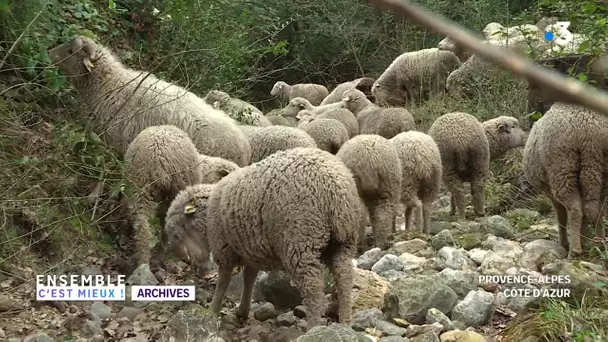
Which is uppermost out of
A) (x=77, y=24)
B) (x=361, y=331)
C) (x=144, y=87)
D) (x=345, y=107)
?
(x=77, y=24)

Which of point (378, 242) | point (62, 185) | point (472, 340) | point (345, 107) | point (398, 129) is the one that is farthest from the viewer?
point (345, 107)

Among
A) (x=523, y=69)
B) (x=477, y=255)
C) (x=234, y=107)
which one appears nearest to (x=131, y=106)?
(x=234, y=107)


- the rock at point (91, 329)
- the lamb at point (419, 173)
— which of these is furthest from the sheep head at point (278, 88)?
the rock at point (91, 329)

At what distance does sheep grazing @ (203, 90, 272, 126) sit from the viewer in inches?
399

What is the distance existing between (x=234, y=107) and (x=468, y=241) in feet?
14.3

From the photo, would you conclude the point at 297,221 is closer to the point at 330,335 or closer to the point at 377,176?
the point at 330,335

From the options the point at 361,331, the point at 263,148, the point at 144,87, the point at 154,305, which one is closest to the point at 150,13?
the point at 144,87

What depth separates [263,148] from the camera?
29.6 feet

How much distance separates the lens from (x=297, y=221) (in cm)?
474

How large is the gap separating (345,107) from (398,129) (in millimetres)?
2566

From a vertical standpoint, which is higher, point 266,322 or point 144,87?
point 144,87

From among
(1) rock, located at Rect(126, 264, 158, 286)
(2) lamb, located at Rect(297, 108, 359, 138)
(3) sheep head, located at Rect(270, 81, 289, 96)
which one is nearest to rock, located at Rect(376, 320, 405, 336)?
(1) rock, located at Rect(126, 264, 158, 286)

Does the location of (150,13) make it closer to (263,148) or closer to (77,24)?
(77,24)

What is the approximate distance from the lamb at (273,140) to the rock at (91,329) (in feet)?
11.8
